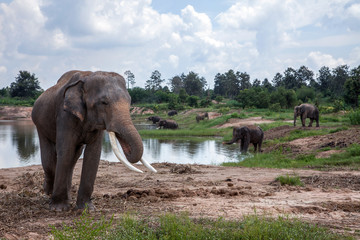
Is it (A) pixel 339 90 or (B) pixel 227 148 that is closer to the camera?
(B) pixel 227 148

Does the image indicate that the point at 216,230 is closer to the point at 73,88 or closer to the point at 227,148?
the point at 73,88

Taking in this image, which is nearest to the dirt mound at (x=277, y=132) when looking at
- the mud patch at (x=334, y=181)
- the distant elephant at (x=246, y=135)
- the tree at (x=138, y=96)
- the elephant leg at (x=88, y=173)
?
the distant elephant at (x=246, y=135)

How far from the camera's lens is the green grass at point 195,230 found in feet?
13.4

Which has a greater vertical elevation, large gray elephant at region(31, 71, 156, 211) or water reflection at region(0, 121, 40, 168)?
large gray elephant at region(31, 71, 156, 211)

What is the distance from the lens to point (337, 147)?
1348 centimetres

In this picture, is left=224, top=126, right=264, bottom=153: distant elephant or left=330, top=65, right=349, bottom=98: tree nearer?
left=224, top=126, right=264, bottom=153: distant elephant

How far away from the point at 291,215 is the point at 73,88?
11.4ft

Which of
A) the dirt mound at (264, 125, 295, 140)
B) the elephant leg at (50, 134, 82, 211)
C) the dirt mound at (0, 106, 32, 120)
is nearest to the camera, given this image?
the elephant leg at (50, 134, 82, 211)

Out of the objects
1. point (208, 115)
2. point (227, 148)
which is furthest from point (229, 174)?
point (208, 115)

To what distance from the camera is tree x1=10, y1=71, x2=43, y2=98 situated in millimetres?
69000

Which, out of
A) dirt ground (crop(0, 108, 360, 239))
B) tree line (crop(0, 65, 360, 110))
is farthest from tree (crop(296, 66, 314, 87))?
dirt ground (crop(0, 108, 360, 239))

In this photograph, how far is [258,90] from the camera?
5056cm

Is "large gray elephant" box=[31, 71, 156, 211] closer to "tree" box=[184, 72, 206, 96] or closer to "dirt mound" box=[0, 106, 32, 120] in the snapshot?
"dirt mound" box=[0, 106, 32, 120]

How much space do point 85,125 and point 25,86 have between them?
6896 centimetres
